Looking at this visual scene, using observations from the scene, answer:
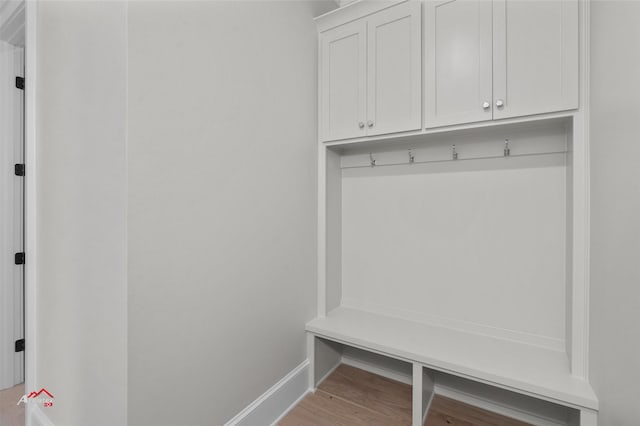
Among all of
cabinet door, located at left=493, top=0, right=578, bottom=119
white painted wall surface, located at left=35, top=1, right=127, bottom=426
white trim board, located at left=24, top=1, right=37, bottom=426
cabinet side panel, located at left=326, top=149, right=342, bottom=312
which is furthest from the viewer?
cabinet side panel, located at left=326, top=149, right=342, bottom=312

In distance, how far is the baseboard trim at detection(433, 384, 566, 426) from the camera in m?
1.59

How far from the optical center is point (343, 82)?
189 centimetres

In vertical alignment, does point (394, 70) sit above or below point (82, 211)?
above

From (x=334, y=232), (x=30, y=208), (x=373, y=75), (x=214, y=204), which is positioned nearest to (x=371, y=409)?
(x=334, y=232)

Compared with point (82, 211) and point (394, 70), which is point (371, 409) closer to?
point (82, 211)

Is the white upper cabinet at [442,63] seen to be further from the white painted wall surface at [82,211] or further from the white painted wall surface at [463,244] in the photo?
the white painted wall surface at [82,211]

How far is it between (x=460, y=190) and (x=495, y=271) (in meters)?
0.52

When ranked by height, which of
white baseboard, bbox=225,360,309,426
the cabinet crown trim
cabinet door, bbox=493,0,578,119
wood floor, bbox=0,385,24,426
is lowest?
wood floor, bbox=0,385,24,426

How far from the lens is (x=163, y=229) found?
1102mm

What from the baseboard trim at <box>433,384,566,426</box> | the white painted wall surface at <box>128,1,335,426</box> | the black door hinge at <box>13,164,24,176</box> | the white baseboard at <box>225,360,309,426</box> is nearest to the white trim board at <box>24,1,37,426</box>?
the black door hinge at <box>13,164,24,176</box>

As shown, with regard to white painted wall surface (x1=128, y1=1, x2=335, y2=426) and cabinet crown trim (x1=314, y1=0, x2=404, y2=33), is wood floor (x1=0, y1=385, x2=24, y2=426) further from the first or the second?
cabinet crown trim (x1=314, y1=0, x2=404, y2=33)

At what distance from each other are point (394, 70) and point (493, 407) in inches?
79.8

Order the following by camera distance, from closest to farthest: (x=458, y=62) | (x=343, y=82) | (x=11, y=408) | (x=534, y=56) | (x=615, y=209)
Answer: (x=615, y=209) → (x=534, y=56) → (x=458, y=62) → (x=11, y=408) → (x=343, y=82)

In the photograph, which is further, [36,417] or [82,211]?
[36,417]
